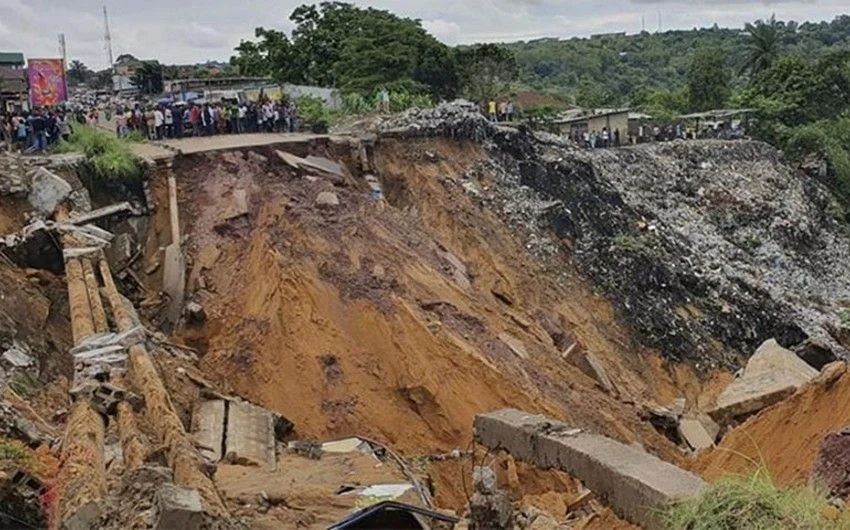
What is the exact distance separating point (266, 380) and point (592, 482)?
7019 mm

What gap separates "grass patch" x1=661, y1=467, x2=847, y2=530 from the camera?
5281 mm

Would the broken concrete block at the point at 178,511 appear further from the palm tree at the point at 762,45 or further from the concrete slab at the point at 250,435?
the palm tree at the point at 762,45

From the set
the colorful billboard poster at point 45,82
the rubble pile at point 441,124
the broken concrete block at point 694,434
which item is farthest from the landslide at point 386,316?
the colorful billboard poster at point 45,82

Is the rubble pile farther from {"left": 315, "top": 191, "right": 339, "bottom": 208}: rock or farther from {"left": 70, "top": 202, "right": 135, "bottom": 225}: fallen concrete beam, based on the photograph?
{"left": 70, "top": 202, "right": 135, "bottom": 225}: fallen concrete beam

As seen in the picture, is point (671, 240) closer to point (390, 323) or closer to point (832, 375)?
point (390, 323)

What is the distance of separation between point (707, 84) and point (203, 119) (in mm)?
31852

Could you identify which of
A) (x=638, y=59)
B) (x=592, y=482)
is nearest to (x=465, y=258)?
(x=592, y=482)

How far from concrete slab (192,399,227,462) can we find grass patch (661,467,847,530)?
22.0 ft

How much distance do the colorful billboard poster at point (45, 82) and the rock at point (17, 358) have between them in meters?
10.2

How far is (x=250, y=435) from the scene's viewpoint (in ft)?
40.7

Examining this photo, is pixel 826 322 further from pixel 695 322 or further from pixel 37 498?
pixel 37 498

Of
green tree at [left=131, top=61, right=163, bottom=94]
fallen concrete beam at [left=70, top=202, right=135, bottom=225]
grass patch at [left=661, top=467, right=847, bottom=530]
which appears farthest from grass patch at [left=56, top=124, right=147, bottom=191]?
green tree at [left=131, top=61, right=163, bottom=94]

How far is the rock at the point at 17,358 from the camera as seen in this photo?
12281 millimetres

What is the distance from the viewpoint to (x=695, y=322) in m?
22.0
